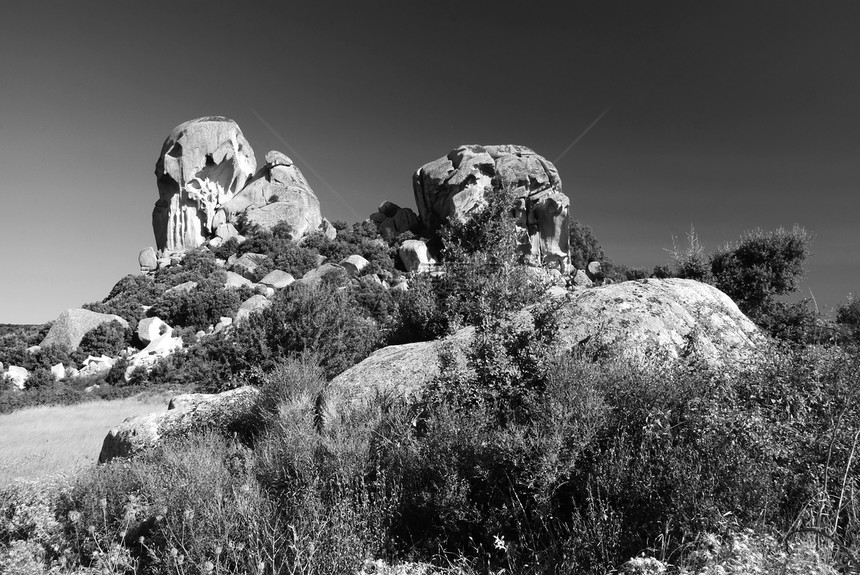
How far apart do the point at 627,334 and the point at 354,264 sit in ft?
147

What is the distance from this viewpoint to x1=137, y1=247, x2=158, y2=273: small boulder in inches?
2159

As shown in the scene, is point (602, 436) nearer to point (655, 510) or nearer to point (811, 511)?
point (655, 510)

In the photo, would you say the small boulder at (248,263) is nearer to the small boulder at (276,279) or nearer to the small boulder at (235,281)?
the small boulder at (235,281)

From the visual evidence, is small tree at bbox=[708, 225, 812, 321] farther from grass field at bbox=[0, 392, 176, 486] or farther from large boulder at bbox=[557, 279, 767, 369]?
grass field at bbox=[0, 392, 176, 486]

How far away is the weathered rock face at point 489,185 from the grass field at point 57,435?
39.4m

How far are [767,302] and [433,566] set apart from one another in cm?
2555

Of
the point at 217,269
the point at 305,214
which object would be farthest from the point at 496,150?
the point at 217,269

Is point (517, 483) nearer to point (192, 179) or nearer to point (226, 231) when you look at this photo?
point (226, 231)

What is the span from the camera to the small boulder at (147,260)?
5484 centimetres

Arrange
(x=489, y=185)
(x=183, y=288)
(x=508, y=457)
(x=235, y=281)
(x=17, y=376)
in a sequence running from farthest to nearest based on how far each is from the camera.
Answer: (x=489, y=185) → (x=235, y=281) → (x=183, y=288) → (x=17, y=376) → (x=508, y=457)

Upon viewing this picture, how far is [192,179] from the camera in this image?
57.7m

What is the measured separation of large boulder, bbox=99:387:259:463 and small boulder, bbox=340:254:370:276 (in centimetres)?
3927

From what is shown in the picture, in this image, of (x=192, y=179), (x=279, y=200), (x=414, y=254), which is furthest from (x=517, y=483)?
(x=192, y=179)

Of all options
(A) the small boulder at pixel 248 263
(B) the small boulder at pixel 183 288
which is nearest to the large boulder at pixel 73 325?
(B) the small boulder at pixel 183 288
